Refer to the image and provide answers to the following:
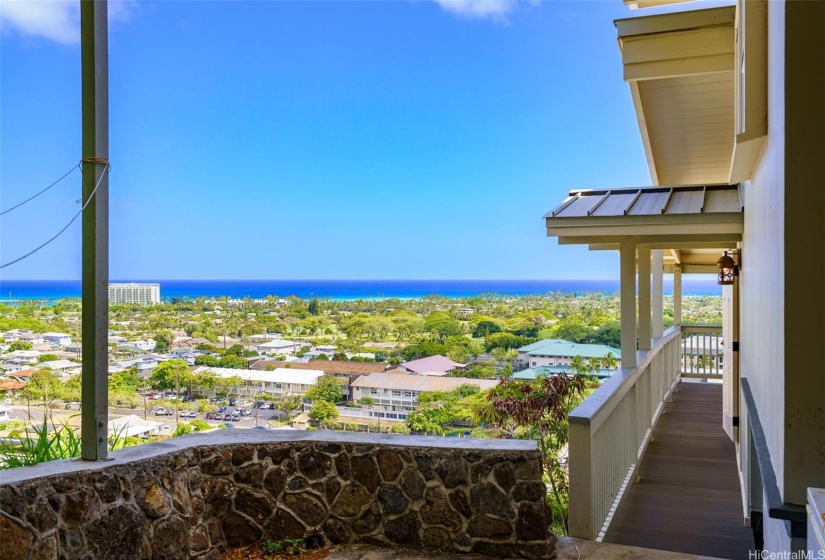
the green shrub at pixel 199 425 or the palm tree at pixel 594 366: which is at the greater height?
the palm tree at pixel 594 366

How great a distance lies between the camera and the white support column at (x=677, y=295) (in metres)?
11.0

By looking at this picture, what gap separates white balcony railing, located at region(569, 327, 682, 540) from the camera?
3.80 m

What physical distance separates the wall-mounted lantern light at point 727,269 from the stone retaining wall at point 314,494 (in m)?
3.46

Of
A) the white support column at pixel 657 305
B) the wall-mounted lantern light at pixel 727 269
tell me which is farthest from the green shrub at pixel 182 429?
the white support column at pixel 657 305

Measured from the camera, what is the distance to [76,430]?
13.6 feet

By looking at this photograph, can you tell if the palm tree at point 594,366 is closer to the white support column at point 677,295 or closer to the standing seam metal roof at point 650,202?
the standing seam metal roof at point 650,202

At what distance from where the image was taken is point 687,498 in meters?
5.29

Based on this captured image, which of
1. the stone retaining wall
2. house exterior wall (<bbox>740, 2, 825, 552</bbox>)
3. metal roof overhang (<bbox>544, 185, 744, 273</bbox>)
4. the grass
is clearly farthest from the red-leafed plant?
house exterior wall (<bbox>740, 2, 825, 552</bbox>)

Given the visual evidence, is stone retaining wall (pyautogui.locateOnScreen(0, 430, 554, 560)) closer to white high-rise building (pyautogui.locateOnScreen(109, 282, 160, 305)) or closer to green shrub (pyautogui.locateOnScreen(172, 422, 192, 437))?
green shrub (pyautogui.locateOnScreen(172, 422, 192, 437))

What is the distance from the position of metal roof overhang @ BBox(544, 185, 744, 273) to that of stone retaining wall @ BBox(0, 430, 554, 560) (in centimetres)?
200

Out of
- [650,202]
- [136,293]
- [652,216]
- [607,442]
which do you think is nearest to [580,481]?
[607,442]

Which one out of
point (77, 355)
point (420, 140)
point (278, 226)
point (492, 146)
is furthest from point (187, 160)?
point (77, 355)

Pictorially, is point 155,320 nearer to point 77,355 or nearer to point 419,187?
point 77,355

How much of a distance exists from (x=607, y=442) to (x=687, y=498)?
147 cm
